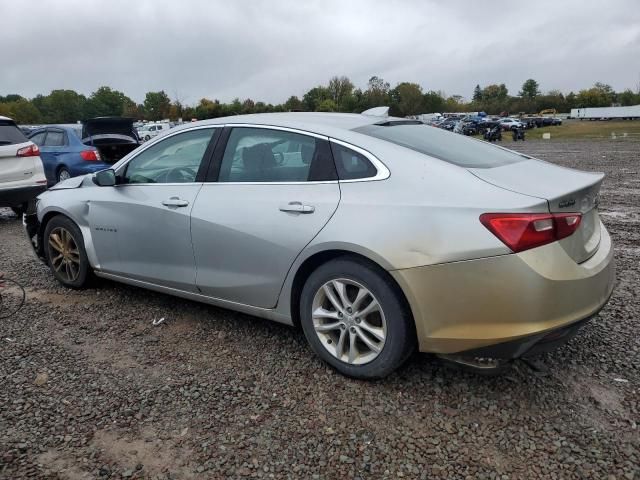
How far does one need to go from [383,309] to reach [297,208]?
79 cm

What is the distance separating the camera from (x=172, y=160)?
13.2 feet

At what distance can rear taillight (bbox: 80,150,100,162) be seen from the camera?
34.5 feet

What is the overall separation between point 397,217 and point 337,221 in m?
0.36

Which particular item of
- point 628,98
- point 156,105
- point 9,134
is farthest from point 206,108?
point 9,134

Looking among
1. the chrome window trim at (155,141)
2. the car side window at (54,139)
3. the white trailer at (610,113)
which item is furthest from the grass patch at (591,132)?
the chrome window trim at (155,141)

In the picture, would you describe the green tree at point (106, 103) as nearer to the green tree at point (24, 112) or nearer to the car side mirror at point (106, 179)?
the green tree at point (24, 112)

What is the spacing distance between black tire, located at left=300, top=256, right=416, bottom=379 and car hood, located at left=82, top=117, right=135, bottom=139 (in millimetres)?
10352

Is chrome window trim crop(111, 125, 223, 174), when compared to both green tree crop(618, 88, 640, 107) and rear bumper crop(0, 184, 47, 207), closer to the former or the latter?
rear bumper crop(0, 184, 47, 207)

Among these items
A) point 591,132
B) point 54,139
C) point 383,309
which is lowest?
point 591,132

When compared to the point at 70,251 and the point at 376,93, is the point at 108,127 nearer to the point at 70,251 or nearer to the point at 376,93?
the point at 70,251

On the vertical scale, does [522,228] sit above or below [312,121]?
below

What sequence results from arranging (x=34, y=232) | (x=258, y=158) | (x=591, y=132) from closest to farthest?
(x=258, y=158)
(x=34, y=232)
(x=591, y=132)

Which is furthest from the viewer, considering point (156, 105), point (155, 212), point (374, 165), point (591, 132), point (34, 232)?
point (156, 105)

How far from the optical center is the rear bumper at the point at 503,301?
249cm
